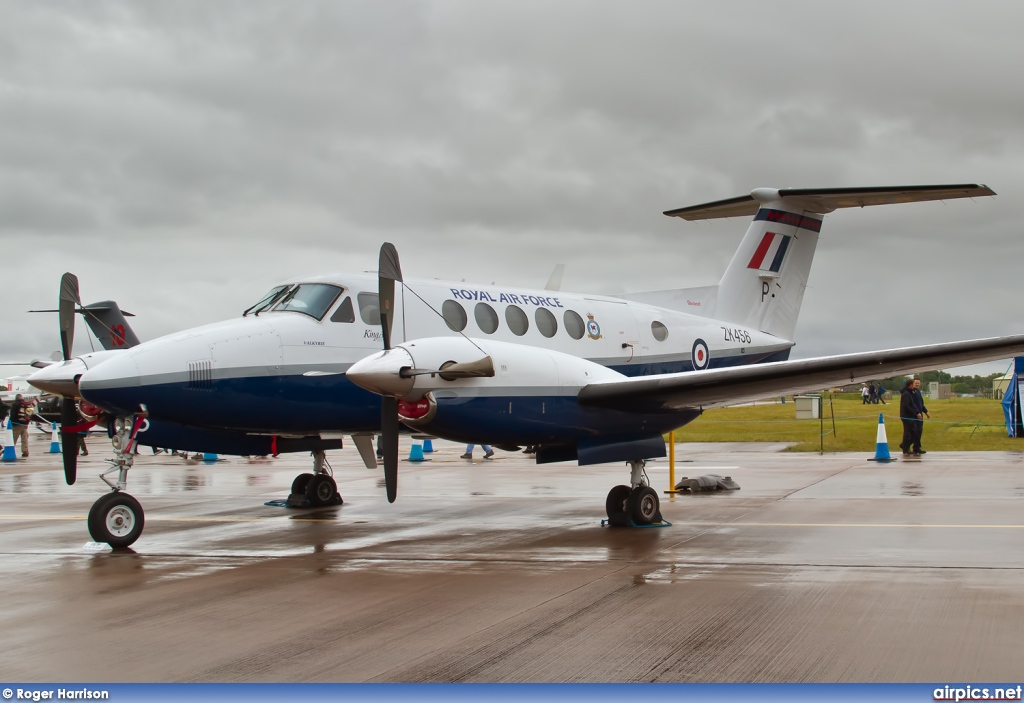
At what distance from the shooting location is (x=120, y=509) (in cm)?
973

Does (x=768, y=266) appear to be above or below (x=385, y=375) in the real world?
above

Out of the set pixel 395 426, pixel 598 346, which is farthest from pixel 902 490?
pixel 395 426

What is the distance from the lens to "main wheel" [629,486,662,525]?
11.1 meters

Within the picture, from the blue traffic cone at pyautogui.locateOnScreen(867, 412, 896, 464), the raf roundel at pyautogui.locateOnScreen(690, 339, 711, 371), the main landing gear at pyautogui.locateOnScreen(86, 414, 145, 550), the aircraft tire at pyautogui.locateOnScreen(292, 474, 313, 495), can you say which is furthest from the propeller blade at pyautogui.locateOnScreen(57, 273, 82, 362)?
the blue traffic cone at pyautogui.locateOnScreen(867, 412, 896, 464)

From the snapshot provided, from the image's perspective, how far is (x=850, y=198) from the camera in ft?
48.3

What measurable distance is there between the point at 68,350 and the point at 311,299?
10.2 ft

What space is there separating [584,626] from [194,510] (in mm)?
9409

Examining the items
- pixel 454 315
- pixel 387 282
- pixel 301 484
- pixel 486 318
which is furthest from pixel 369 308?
pixel 301 484

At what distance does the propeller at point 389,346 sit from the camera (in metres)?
9.63

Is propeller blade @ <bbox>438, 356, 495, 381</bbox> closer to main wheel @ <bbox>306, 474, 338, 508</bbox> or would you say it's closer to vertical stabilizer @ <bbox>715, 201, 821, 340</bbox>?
main wheel @ <bbox>306, 474, 338, 508</bbox>

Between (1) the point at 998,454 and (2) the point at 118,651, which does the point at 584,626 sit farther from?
(1) the point at 998,454

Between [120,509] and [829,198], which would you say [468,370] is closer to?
[120,509]

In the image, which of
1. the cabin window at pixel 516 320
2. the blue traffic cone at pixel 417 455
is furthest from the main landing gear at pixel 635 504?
the blue traffic cone at pixel 417 455

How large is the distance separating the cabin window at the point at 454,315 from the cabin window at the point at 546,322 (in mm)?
1194
